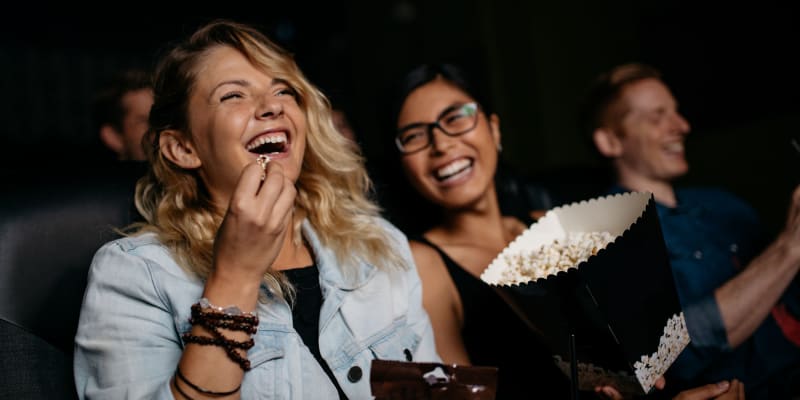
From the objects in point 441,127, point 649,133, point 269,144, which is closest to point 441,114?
point 441,127

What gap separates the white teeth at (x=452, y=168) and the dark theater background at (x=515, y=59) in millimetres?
641

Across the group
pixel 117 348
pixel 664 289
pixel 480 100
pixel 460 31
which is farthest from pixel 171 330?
pixel 460 31

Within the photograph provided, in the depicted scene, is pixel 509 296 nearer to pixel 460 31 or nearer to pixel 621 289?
pixel 621 289

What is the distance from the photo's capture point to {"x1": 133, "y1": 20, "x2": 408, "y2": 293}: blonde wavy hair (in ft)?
4.24

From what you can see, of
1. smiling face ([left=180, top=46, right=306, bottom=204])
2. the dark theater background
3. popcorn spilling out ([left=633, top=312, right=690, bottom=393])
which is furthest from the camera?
the dark theater background

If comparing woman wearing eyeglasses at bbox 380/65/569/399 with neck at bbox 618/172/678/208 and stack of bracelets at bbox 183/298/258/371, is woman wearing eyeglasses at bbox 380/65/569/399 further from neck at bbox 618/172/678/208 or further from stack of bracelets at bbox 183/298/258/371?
stack of bracelets at bbox 183/298/258/371

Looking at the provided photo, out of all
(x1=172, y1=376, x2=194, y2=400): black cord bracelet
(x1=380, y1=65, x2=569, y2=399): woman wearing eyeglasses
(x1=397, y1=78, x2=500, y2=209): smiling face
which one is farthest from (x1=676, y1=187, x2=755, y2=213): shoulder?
(x1=172, y1=376, x2=194, y2=400): black cord bracelet

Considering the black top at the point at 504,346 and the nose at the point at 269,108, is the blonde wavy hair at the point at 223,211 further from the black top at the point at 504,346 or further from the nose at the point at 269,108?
the black top at the point at 504,346

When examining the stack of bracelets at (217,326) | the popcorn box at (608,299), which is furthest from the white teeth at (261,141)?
the popcorn box at (608,299)

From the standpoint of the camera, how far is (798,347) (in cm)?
177

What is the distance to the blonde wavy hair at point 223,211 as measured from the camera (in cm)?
129

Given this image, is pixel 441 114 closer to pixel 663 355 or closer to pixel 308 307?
pixel 308 307

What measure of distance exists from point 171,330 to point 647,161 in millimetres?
1622

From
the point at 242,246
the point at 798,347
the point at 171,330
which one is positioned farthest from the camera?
the point at 798,347
